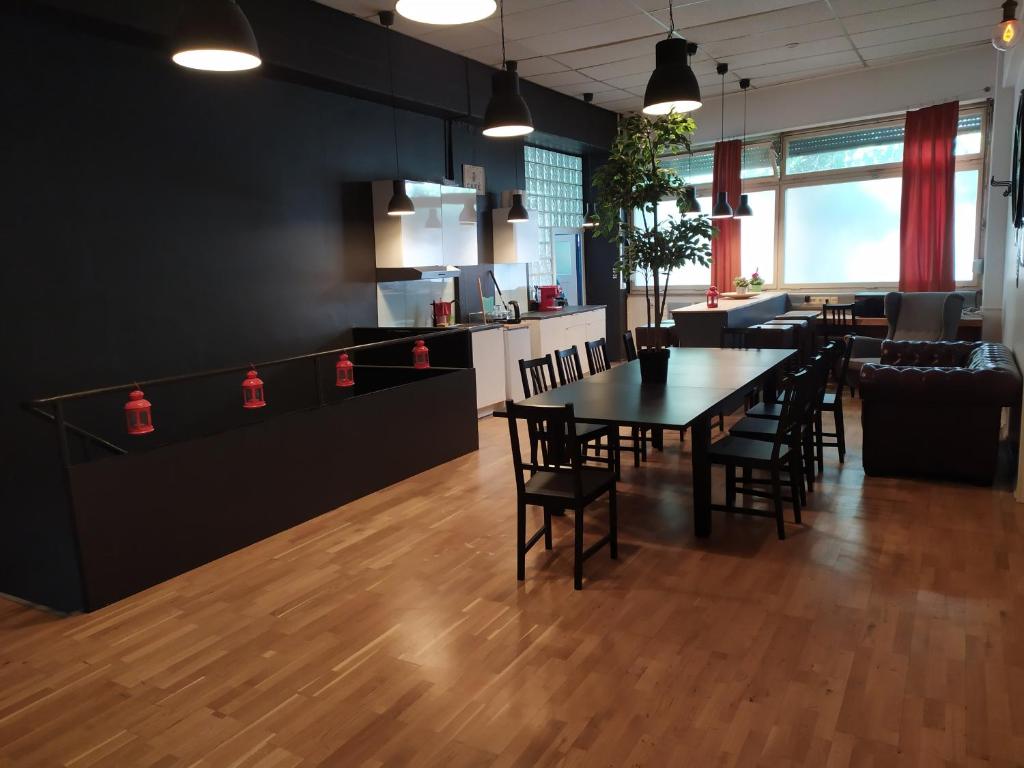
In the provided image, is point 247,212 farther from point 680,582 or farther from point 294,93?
point 680,582

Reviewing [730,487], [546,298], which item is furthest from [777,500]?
[546,298]

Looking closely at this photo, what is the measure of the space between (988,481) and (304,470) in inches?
157

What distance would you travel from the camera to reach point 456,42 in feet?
20.3

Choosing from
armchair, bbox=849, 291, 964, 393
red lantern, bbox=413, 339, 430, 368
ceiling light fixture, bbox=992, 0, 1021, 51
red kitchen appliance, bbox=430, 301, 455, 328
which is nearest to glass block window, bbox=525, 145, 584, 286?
red kitchen appliance, bbox=430, 301, 455, 328

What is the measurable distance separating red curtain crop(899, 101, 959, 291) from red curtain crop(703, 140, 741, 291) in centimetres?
191

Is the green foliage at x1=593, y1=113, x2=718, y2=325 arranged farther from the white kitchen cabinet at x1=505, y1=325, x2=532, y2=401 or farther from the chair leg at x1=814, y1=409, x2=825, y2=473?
the white kitchen cabinet at x1=505, y1=325, x2=532, y2=401

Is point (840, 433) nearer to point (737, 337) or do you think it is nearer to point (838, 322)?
point (737, 337)

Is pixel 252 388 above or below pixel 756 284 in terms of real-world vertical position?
below

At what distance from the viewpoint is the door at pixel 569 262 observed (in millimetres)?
9188

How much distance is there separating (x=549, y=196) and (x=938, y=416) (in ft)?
18.3

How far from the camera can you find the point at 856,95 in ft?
27.5

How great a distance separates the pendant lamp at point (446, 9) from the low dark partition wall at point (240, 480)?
89.6 inches

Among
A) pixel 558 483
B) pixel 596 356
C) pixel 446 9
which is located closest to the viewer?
pixel 446 9

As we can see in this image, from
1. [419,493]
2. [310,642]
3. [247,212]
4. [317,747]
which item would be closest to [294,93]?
[247,212]
